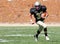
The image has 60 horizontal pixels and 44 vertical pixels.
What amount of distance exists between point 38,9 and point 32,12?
0.31 metres

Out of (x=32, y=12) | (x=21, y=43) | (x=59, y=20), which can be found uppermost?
(x=32, y=12)

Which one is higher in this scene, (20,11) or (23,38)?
(23,38)

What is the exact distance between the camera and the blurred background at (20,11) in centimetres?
3369

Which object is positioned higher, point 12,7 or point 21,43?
point 21,43

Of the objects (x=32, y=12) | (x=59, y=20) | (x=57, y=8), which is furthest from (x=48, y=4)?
(x=32, y=12)

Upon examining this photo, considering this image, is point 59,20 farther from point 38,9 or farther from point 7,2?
point 38,9

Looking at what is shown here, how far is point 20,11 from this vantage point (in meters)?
34.9

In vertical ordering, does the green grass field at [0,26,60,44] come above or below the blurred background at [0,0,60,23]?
above

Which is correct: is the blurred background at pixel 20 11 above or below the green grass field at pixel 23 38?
below

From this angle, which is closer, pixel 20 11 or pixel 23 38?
pixel 23 38

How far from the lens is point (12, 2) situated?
36750 millimetres

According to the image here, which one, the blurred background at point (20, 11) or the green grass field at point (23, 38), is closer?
the green grass field at point (23, 38)

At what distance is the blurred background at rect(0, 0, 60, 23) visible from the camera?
33688 mm

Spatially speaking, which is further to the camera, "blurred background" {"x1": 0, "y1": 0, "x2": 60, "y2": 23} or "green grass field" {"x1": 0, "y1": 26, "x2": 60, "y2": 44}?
"blurred background" {"x1": 0, "y1": 0, "x2": 60, "y2": 23}
